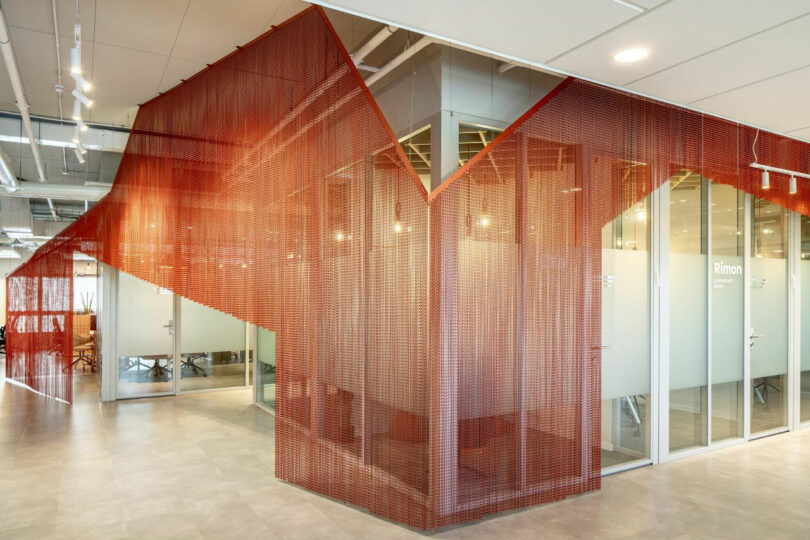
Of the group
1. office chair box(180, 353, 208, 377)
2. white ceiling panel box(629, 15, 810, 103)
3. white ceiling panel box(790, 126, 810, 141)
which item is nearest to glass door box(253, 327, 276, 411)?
office chair box(180, 353, 208, 377)

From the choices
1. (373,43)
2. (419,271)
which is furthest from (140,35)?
(419,271)

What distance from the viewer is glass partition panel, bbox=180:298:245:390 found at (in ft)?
28.8

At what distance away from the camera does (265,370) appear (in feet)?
24.6


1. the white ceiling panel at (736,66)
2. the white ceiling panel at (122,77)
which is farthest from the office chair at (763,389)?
the white ceiling panel at (122,77)

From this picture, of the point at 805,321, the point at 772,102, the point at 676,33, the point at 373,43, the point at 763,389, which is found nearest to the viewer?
the point at 676,33

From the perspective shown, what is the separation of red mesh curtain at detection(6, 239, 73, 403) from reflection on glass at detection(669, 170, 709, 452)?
328 inches

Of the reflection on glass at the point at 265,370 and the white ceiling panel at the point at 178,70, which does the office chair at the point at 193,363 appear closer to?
the reflection on glass at the point at 265,370

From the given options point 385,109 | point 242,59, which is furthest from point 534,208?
point 242,59

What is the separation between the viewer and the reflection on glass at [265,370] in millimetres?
7335

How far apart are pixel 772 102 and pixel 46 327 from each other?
36.5 feet

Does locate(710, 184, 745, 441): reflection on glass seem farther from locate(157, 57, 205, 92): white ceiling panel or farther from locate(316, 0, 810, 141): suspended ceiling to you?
locate(157, 57, 205, 92): white ceiling panel

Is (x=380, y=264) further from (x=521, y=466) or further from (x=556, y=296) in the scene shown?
(x=521, y=466)

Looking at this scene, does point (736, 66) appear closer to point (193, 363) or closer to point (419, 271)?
point (419, 271)

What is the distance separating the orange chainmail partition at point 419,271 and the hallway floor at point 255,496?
0.27 m
